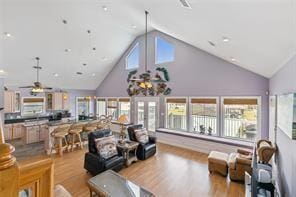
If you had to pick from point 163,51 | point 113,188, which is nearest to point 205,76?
point 163,51

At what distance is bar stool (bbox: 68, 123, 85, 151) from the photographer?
673 centimetres

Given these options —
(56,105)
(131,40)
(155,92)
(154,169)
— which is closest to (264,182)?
(154,169)

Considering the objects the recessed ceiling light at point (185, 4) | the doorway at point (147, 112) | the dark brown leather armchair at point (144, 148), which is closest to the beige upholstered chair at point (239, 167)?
the dark brown leather armchair at point (144, 148)

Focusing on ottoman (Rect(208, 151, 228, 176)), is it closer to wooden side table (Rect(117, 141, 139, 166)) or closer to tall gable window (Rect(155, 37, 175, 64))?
wooden side table (Rect(117, 141, 139, 166))

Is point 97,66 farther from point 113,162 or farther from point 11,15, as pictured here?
point 113,162

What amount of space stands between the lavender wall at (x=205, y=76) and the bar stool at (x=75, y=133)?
375cm

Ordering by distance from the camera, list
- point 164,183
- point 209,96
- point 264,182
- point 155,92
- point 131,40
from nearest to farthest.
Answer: point 264,182, point 164,183, point 209,96, point 155,92, point 131,40

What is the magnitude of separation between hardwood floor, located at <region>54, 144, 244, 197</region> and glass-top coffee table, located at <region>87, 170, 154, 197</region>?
2.26 feet

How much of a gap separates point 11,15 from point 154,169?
20.9 feet

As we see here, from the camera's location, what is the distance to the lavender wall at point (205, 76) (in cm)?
602

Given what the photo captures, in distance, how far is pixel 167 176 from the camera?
4.70 m

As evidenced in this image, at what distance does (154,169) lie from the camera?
5141mm

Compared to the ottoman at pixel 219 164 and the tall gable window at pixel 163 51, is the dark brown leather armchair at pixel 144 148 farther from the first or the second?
the tall gable window at pixel 163 51

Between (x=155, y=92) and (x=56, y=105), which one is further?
(x=56, y=105)
